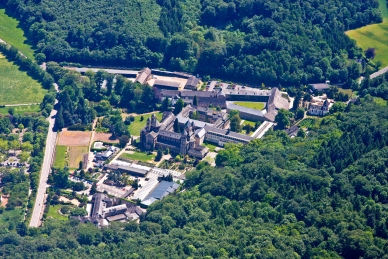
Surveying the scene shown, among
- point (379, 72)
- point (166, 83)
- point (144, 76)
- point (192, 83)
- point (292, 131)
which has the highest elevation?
point (379, 72)

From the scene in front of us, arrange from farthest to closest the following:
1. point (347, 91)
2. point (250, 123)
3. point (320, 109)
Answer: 1. point (347, 91)
2. point (320, 109)
3. point (250, 123)

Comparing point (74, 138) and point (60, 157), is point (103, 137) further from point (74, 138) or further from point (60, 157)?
point (60, 157)

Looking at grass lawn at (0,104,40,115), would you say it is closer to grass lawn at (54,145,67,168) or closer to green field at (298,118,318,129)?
grass lawn at (54,145,67,168)

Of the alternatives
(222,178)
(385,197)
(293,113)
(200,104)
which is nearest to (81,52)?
(200,104)

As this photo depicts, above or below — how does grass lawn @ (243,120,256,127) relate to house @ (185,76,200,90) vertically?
below

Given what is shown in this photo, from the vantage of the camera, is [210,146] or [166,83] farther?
[166,83]

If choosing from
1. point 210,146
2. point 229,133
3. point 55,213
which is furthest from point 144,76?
point 55,213

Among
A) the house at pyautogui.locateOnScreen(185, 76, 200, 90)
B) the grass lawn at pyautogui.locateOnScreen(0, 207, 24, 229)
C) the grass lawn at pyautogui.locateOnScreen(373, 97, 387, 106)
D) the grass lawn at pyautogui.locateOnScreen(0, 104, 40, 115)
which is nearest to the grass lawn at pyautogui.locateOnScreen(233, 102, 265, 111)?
the house at pyautogui.locateOnScreen(185, 76, 200, 90)

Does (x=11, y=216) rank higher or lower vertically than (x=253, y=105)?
lower
